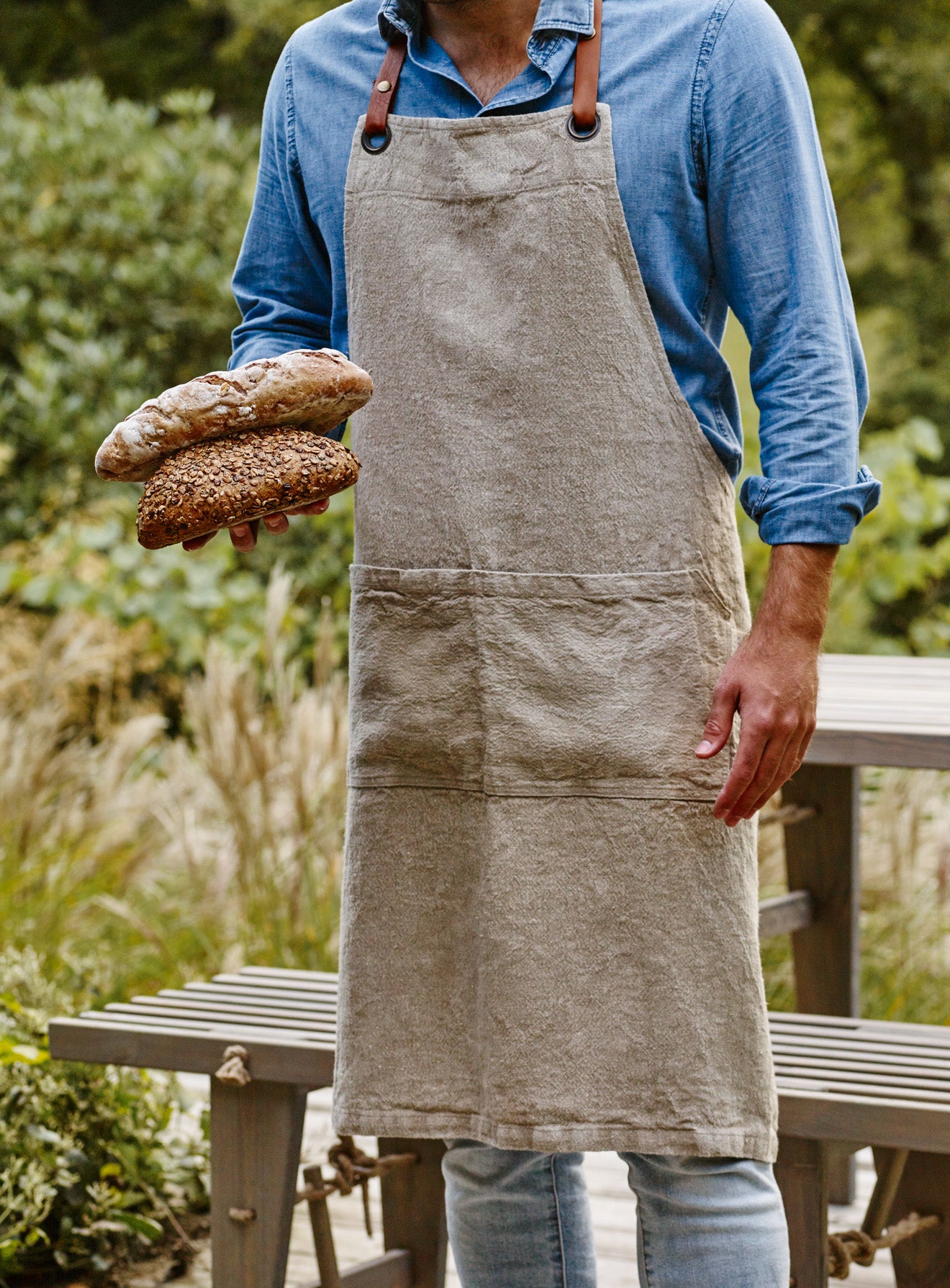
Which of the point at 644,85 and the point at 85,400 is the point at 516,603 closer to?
the point at 644,85

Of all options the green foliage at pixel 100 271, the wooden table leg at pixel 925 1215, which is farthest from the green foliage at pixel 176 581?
the wooden table leg at pixel 925 1215

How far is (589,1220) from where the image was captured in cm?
192

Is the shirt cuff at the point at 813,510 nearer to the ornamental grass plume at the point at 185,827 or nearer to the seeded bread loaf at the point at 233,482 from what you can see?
the seeded bread loaf at the point at 233,482

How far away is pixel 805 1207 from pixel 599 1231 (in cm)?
89

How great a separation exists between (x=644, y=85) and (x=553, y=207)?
0.16 metres

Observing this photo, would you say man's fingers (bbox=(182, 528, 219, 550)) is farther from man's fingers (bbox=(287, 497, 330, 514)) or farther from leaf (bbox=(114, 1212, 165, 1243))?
leaf (bbox=(114, 1212, 165, 1243))

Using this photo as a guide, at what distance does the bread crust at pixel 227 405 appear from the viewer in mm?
1656

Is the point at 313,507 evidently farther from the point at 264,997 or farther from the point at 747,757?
the point at 264,997

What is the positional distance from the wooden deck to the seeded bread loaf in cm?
122

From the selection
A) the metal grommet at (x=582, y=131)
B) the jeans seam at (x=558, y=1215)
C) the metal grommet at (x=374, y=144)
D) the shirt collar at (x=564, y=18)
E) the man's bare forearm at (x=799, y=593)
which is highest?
the shirt collar at (x=564, y=18)

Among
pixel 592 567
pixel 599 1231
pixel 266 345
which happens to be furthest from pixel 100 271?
pixel 592 567

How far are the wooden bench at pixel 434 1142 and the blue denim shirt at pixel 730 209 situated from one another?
73 centimetres

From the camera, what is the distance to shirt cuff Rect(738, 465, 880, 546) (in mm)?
1608

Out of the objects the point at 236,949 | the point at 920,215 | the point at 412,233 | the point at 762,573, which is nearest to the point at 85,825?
the point at 236,949
